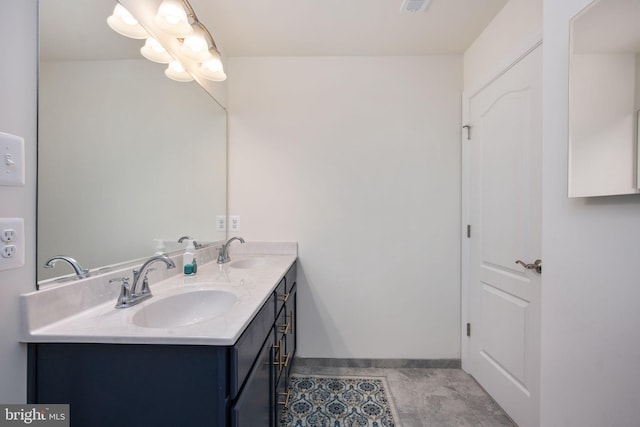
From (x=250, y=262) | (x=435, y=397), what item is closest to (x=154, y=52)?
(x=250, y=262)

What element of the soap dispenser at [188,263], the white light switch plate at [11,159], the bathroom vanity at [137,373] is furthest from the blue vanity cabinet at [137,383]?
the soap dispenser at [188,263]

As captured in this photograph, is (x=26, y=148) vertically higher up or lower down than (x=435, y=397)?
higher up

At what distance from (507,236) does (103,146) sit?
80.5 inches

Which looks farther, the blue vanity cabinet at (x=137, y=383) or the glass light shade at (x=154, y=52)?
the glass light shade at (x=154, y=52)

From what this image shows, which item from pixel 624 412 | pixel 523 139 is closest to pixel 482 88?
pixel 523 139

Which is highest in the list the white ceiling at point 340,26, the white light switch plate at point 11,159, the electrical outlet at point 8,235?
the white ceiling at point 340,26

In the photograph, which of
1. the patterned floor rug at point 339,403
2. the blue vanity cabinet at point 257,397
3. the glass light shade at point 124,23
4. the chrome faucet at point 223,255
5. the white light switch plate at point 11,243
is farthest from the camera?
the chrome faucet at point 223,255

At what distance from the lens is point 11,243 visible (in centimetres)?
69

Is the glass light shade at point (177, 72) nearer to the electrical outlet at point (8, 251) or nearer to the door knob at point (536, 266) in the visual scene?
the electrical outlet at point (8, 251)

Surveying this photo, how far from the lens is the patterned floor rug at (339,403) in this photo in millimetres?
1503

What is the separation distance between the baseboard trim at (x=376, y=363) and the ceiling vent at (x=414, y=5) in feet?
7.80

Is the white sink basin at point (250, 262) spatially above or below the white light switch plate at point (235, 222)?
below

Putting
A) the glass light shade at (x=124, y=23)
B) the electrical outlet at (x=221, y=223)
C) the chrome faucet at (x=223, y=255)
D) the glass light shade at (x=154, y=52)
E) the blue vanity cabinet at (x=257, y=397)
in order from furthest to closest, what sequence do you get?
1. the electrical outlet at (x=221, y=223)
2. the chrome faucet at (x=223, y=255)
3. the glass light shade at (x=154, y=52)
4. the glass light shade at (x=124, y=23)
5. the blue vanity cabinet at (x=257, y=397)

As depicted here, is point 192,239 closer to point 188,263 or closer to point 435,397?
point 188,263
